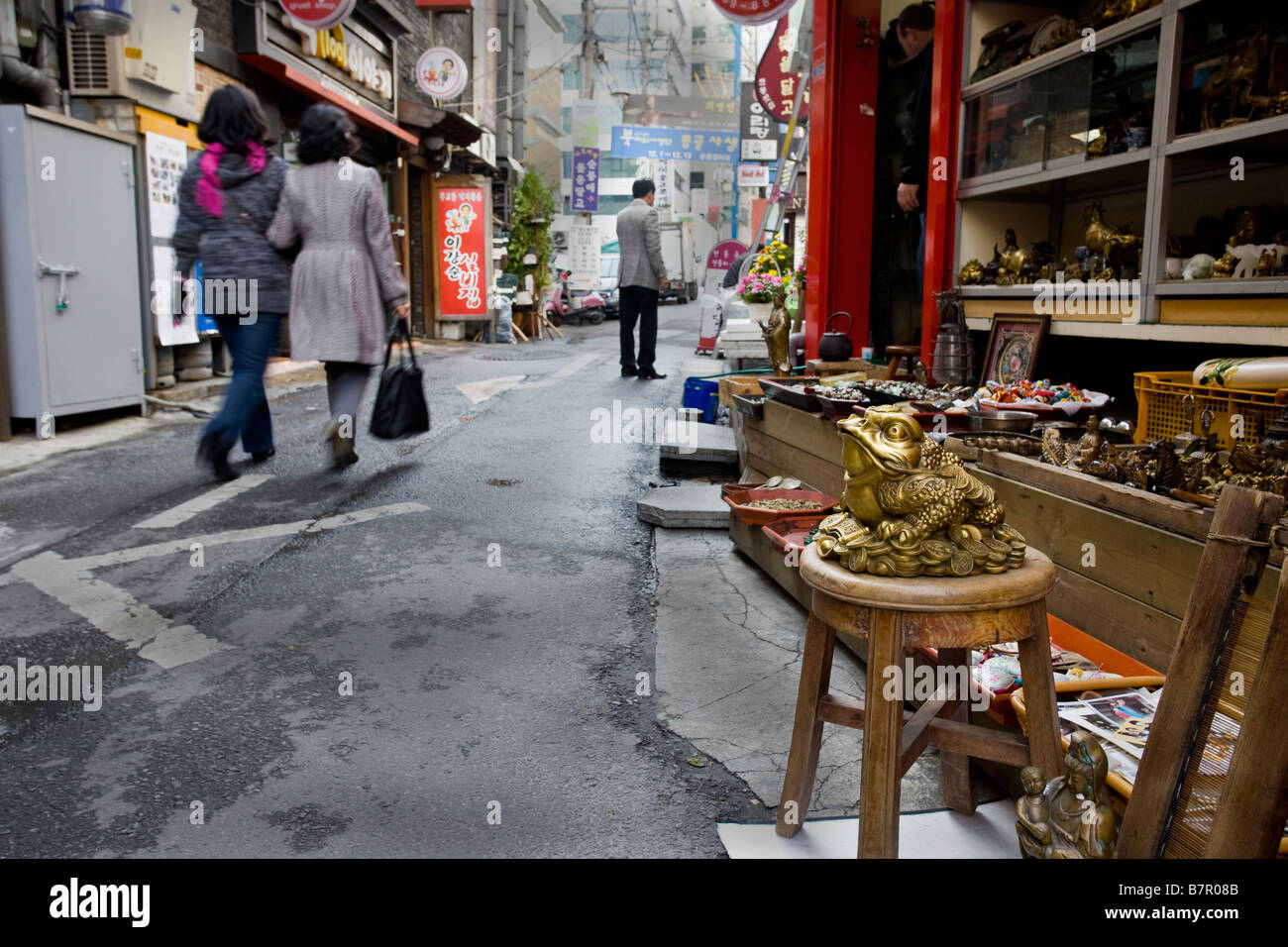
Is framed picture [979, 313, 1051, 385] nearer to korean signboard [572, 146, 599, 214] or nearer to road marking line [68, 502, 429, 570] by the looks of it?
road marking line [68, 502, 429, 570]

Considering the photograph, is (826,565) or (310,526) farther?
(310,526)

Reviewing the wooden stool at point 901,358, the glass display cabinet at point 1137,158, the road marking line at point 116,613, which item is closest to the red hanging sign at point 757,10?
the glass display cabinet at point 1137,158

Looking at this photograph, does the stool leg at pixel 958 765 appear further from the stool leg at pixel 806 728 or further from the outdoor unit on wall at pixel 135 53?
the outdoor unit on wall at pixel 135 53

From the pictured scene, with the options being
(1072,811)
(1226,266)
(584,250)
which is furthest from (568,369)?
(584,250)

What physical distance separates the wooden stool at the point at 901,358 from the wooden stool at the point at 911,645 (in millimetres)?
3891

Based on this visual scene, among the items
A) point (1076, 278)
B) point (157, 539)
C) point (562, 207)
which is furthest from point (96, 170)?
point (562, 207)

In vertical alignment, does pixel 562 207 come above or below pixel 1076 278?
above

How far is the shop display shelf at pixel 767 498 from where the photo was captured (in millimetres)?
4629

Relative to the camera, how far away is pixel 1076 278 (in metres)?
4.82

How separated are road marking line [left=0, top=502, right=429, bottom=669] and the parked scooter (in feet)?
71.0

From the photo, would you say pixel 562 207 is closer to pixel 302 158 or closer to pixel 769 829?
pixel 302 158

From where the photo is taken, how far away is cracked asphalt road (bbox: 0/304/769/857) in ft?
8.24

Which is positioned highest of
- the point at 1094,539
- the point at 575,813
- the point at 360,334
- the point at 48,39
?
the point at 48,39
